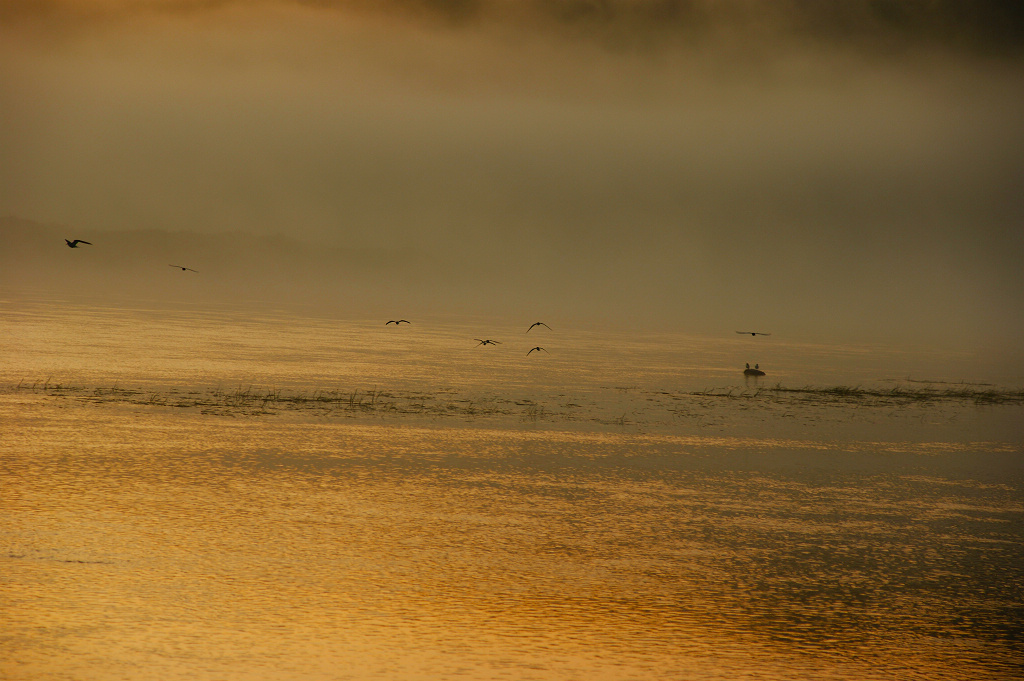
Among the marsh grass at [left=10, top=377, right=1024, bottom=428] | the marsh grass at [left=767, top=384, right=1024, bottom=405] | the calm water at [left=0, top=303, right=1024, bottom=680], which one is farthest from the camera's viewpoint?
the marsh grass at [left=767, top=384, right=1024, bottom=405]

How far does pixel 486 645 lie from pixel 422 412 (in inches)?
1368

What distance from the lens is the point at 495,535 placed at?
97.4 ft

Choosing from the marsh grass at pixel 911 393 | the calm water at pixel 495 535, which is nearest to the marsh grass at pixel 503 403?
the marsh grass at pixel 911 393

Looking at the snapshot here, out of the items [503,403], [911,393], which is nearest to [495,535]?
[503,403]

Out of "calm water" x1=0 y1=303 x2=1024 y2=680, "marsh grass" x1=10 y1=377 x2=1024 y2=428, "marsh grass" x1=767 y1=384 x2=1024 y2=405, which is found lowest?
"calm water" x1=0 y1=303 x2=1024 y2=680

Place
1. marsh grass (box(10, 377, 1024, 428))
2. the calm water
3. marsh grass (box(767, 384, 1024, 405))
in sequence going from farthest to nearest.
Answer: marsh grass (box(767, 384, 1024, 405))
marsh grass (box(10, 377, 1024, 428))
the calm water

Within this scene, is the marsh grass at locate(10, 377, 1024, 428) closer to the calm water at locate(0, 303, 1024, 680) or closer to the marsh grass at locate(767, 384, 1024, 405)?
the marsh grass at locate(767, 384, 1024, 405)

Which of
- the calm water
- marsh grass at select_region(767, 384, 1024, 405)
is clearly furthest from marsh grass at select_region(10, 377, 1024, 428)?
the calm water

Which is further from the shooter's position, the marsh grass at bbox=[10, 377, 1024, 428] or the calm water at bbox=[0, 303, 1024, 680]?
the marsh grass at bbox=[10, 377, 1024, 428]

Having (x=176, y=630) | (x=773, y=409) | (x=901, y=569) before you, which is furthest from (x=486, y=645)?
(x=773, y=409)

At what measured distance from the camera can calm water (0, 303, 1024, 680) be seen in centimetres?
2058

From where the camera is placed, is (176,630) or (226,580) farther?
(226,580)

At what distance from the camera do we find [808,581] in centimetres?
2620

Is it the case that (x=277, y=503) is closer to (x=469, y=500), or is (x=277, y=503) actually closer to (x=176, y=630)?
(x=469, y=500)
